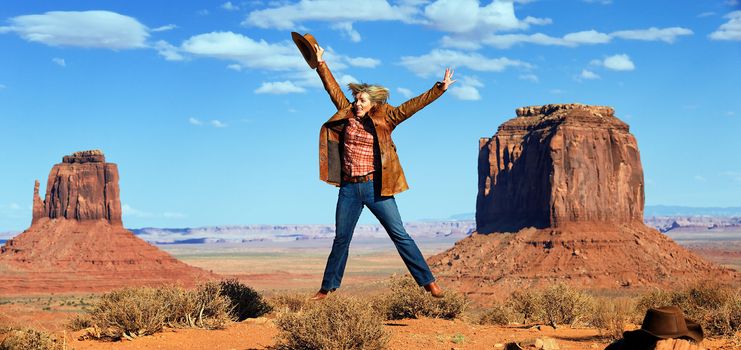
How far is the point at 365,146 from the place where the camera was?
32.4 ft

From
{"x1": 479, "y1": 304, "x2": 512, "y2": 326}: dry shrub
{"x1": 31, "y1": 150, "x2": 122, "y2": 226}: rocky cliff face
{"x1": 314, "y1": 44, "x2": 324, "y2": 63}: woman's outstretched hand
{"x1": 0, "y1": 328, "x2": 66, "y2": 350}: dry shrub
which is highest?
{"x1": 31, "y1": 150, "x2": 122, "y2": 226}: rocky cliff face

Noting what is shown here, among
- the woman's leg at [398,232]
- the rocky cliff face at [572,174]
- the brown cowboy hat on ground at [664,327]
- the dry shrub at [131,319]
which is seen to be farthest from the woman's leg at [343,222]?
the rocky cliff face at [572,174]

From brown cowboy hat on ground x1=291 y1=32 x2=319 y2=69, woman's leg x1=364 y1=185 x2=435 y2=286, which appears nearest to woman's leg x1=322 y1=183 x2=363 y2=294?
woman's leg x1=364 y1=185 x2=435 y2=286

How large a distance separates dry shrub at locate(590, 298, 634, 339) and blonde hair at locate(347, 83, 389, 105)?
4052mm

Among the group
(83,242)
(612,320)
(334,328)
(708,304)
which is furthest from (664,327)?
(83,242)

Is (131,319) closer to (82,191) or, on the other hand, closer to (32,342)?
(32,342)

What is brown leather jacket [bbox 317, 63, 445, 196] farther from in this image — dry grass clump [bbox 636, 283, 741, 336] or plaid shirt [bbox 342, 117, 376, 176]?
dry grass clump [bbox 636, 283, 741, 336]

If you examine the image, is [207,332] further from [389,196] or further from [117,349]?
[389,196]

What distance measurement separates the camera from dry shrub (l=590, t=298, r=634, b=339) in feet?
36.8

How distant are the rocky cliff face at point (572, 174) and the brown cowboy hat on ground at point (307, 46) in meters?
63.9

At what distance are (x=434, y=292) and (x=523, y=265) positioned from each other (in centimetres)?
5852

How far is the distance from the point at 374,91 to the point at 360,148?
0.66m

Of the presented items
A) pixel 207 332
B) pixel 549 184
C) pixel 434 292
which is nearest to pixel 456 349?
pixel 434 292

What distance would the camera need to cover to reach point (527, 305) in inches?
620
